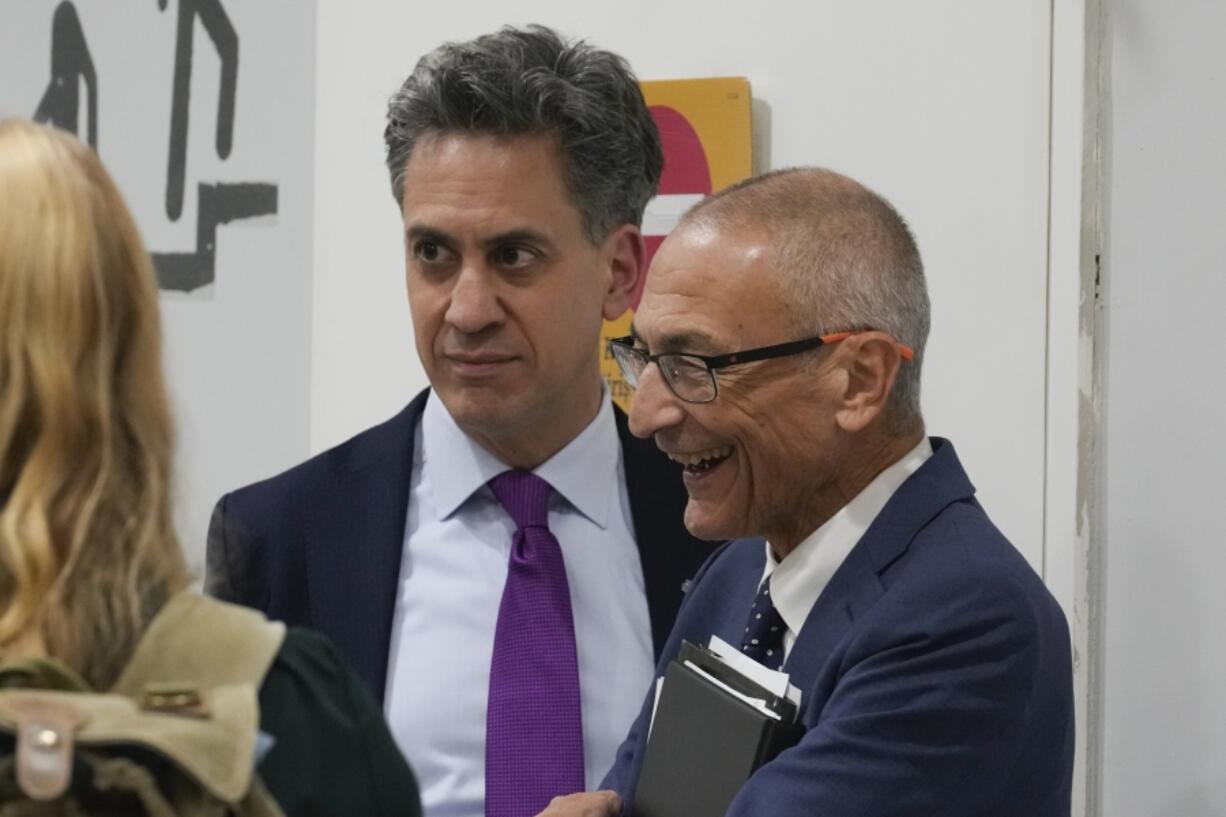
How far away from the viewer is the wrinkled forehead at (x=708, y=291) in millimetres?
1600

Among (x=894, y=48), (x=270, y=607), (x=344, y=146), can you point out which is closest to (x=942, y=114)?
(x=894, y=48)

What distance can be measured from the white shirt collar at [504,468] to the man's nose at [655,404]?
25cm

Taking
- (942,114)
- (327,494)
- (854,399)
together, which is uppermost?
(942,114)

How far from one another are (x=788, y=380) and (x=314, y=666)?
0.75 m

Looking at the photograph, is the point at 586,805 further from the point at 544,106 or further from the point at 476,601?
the point at 544,106

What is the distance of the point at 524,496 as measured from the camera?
1920 millimetres

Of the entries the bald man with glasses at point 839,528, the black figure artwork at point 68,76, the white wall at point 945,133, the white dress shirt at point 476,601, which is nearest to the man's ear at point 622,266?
the white dress shirt at point 476,601

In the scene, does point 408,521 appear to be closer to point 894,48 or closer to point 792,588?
point 792,588

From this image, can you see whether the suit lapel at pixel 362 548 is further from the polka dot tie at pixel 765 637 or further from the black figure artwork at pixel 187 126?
the black figure artwork at pixel 187 126

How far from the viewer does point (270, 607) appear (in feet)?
6.06

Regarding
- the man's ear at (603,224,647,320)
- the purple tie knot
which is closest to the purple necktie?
the purple tie knot

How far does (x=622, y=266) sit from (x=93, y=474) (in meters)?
1.17

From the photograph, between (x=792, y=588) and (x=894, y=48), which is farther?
(x=894, y=48)

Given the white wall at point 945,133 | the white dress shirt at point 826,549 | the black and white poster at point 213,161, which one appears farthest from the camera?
the black and white poster at point 213,161
